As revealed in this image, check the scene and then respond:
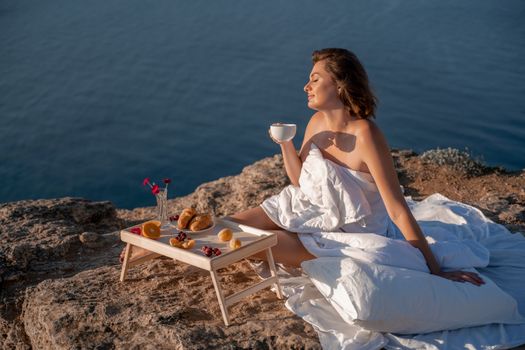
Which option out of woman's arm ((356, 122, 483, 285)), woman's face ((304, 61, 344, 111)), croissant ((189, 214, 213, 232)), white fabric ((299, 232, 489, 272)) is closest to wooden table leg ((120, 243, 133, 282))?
croissant ((189, 214, 213, 232))

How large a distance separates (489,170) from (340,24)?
6.79 m

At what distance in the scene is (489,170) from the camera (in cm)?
553

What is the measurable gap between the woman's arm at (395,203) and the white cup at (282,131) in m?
0.43

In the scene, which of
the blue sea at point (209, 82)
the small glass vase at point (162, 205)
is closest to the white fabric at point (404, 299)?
the small glass vase at point (162, 205)

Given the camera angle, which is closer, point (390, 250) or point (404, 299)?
point (404, 299)

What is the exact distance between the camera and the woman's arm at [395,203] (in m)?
3.02

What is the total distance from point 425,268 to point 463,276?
7.1 inches

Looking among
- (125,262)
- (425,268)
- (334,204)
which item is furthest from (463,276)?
(125,262)

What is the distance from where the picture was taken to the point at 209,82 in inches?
412

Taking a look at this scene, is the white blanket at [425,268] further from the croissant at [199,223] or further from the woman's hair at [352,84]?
the woman's hair at [352,84]

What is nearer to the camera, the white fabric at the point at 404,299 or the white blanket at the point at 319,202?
the white fabric at the point at 404,299

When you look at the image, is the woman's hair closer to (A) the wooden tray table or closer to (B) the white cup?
(B) the white cup

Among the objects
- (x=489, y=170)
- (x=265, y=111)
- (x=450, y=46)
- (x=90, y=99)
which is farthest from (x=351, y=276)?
(x=450, y=46)

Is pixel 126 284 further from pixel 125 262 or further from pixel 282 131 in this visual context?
pixel 282 131
